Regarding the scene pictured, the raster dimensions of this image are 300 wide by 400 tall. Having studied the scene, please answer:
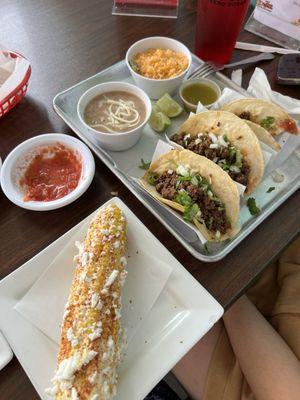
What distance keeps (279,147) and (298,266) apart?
1.57 feet

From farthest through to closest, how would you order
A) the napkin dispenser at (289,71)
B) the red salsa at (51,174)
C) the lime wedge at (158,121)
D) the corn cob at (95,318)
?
the napkin dispenser at (289,71)
the lime wedge at (158,121)
the red salsa at (51,174)
the corn cob at (95,318)

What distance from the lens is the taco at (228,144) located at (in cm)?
127

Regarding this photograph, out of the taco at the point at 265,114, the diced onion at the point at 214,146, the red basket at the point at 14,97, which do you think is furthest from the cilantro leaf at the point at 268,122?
the red basket at the point at 14,97

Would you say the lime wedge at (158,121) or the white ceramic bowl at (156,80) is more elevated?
the white ceramic bowl at (156,80)

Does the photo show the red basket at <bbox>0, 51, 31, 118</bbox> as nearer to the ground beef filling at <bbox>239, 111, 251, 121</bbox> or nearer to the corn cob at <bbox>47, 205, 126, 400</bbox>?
the corn cob at <bbox>47, 205, 126, 400</bbox>

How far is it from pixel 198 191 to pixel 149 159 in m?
0.32

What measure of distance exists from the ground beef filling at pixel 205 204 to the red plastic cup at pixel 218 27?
86 centimetres

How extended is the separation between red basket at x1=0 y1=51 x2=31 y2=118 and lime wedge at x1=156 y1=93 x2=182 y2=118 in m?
0.59

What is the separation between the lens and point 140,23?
1.93 m

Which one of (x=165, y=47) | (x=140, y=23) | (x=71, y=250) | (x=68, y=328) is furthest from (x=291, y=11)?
(x=68, y=328)

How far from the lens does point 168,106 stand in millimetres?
1503

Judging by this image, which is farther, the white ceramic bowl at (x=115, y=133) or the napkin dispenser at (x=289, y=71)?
the napkin dispenser at (x=289, y=71)

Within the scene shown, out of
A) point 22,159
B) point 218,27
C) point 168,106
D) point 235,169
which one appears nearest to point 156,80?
point 168,106

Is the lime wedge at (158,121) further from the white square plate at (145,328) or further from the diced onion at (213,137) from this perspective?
the white square plate at (145,328)
